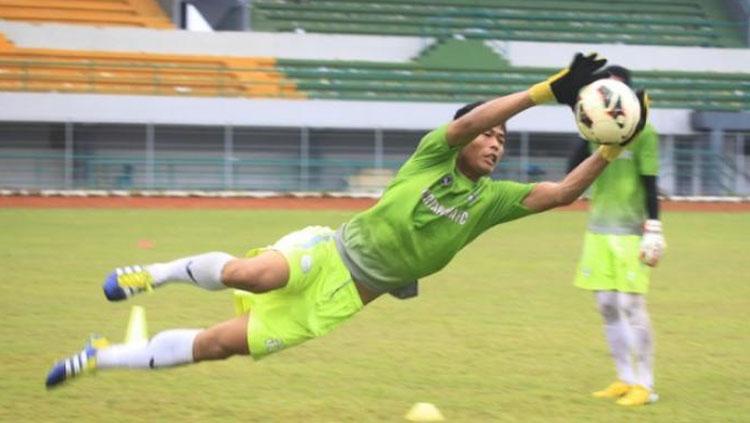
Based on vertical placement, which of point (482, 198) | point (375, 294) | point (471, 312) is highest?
point (482, 198)

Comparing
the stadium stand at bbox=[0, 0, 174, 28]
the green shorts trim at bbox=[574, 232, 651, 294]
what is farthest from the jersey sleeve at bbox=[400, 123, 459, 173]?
the stadium stand at bbox=[0, 0, 174, 28]

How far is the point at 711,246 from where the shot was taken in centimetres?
2155

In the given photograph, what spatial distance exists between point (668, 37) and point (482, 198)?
37053mm

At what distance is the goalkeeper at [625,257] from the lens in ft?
27.9

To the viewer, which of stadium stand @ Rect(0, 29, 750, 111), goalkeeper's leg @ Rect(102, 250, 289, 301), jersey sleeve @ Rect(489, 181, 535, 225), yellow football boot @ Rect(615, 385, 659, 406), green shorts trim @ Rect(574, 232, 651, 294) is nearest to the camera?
goalkeeper's leg @ Rect(102, 250, 289, 301)

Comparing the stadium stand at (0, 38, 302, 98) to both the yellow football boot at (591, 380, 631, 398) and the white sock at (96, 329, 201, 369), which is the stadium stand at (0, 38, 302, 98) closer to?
the yellow football boot at (591, 380, 631, 398)

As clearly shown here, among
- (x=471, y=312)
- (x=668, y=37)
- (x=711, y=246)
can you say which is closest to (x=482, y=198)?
(x=471, y=312)

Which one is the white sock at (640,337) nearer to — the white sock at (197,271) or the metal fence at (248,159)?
the white sock at (197,271)

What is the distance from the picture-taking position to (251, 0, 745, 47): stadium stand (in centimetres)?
4091

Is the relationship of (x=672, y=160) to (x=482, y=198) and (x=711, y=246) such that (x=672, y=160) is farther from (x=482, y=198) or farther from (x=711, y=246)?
(x=482, y=198)

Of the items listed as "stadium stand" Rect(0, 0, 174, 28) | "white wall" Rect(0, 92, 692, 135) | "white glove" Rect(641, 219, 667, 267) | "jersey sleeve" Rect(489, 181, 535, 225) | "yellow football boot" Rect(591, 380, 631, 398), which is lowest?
"yellow football boot" Rect(591, 380, 631, 398)

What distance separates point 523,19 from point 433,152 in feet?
118

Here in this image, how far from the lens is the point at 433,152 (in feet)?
23.4

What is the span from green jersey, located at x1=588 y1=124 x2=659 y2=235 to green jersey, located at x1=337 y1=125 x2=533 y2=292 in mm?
1384
